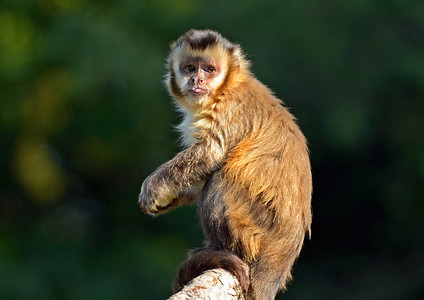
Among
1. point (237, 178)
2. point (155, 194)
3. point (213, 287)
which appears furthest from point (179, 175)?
point (213, 287)

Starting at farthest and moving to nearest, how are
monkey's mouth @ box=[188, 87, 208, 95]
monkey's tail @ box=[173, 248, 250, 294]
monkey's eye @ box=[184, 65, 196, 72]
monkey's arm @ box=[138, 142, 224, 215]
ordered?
monkey's eye @ box=[184, 65, 196, 72] < monkey's mouth @ box=[188, 87, 208, 95] < monkey's arm @ box=[138, 142, 224, 215] < monkey's tail @ box=[173, 248, 250, 294]

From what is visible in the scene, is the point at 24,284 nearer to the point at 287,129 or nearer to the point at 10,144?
the point at 10,144

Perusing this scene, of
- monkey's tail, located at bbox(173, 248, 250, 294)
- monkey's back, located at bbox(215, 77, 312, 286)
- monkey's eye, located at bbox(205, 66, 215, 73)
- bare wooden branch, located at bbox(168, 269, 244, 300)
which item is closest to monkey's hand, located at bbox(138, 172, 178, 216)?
monkey's back, located at bbox(215, 77, 312, 286)

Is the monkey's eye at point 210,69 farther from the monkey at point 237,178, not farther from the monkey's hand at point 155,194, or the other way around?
the monkey's hand at point 155,194

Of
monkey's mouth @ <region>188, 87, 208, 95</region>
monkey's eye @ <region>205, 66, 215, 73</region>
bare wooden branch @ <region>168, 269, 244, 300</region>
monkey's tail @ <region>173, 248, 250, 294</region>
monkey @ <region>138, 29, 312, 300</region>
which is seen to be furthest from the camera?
monkey's eye @ <region>205, 66, 215, 73</region>

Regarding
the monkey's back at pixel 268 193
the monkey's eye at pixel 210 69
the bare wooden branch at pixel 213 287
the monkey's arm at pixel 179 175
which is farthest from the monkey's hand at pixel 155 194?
the bare wooden branch at pixel 213 287

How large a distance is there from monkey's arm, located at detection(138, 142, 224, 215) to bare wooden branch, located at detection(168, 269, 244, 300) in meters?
1.21

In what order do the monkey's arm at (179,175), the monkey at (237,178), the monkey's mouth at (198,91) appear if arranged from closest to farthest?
the monkey at (237,178), the monkey's arm at (179,175), the monkey's mouth at (198,91)

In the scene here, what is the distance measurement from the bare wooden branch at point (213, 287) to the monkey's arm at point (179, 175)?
3.97 feet

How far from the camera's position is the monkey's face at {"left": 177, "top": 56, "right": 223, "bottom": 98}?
26.9 ft

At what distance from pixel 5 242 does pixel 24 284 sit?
69.8 inches

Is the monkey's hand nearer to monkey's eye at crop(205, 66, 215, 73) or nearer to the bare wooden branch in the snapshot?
monkey's eye at crop(205, 66, 215, 73)

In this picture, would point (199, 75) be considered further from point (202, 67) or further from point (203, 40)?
point (203, 40)

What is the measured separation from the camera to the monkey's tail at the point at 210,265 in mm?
7008
